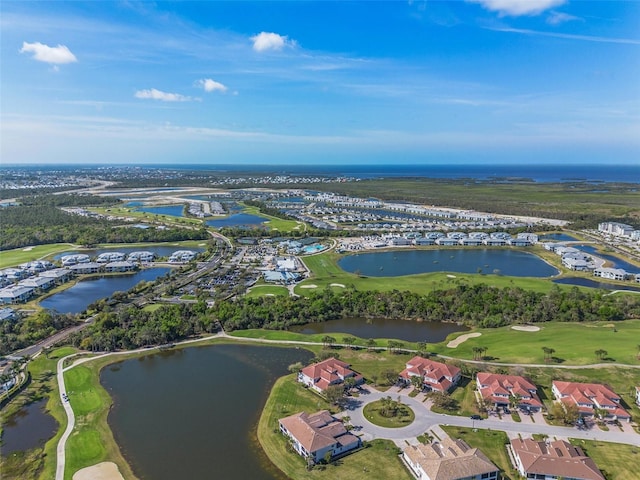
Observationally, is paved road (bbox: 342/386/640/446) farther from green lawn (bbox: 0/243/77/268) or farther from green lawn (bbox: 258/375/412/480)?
green lawn (bbox: 0/243/77/268)

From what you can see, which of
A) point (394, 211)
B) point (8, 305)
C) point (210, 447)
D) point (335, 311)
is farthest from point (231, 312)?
point (394, 211)

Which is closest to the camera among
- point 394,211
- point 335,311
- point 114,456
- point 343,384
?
point 114,456

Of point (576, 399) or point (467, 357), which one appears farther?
point (467, 357)

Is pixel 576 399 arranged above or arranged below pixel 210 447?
above

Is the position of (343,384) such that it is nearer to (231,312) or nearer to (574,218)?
(231,312)

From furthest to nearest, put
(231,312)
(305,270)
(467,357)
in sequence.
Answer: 1. (305,270)
2. (231,312)
3. (467,357)
